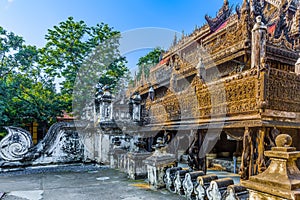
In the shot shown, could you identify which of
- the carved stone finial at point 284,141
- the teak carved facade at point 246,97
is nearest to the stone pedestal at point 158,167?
the teak carved facade at point 246,97

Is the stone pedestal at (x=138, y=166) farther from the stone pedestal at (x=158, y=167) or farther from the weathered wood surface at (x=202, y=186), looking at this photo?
the weathered wood surface at (x=202, y=186)

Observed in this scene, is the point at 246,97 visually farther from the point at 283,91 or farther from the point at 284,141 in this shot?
the point at 284,141

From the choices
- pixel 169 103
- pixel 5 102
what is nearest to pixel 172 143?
pixel 169 103

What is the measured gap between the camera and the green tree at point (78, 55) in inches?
568

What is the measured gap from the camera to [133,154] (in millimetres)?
6918

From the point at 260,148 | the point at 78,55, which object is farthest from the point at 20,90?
the point at 260,148

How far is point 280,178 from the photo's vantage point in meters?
2.61

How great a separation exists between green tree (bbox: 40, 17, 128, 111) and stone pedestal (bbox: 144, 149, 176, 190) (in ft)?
30.3

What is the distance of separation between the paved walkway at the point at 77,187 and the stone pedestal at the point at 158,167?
0.69ft

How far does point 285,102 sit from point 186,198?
2743mm

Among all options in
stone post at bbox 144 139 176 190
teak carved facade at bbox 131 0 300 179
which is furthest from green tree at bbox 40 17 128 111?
stone post at bbox 144 139 176 190

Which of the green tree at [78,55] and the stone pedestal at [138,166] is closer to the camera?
the stone pedestal at [138,166]

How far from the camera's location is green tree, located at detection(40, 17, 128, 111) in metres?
14.4

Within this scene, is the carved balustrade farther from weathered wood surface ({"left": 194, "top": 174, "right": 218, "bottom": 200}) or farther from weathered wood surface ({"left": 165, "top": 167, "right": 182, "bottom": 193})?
weathered wood surface ({"left": 165, "top": 167, "right": 182, "bottom": 193})
